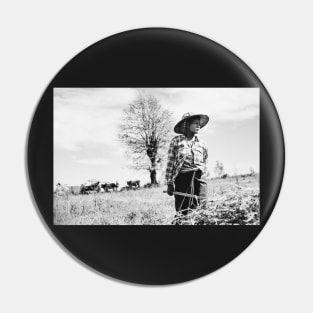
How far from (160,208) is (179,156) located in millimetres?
435

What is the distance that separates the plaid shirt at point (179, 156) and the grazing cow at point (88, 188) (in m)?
0.56

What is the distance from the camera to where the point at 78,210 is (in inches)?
165

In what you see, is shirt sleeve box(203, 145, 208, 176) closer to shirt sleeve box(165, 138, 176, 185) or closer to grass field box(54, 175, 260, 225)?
grass field box(54, 175, 260, 225)

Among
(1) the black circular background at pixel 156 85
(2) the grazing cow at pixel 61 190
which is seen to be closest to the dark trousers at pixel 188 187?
(1) the black circular background at pixel 156 85

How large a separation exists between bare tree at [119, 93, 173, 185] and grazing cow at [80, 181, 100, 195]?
0.33 metres

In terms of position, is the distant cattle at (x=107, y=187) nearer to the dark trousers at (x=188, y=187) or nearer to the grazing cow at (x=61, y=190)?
the grazing cow at (x=61, y=190)

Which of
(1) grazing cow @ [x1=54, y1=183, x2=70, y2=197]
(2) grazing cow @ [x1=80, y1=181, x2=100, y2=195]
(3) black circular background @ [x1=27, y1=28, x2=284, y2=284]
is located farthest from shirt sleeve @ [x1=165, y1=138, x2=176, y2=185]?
(1) grazing cow @ [x1=54, y1=183, x2=70, y2=197]

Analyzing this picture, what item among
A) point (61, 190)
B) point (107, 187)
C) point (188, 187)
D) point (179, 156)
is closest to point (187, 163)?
point (179, 156)

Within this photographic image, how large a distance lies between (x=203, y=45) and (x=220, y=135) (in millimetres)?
719

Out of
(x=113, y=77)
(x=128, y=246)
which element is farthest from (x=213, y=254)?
(x=113, y=77)

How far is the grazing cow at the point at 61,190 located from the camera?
165 inches

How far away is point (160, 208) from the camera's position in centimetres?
418

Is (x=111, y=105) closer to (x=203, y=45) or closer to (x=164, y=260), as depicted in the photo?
(x=203, y=45)

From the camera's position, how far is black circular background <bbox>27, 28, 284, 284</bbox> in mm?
4125
